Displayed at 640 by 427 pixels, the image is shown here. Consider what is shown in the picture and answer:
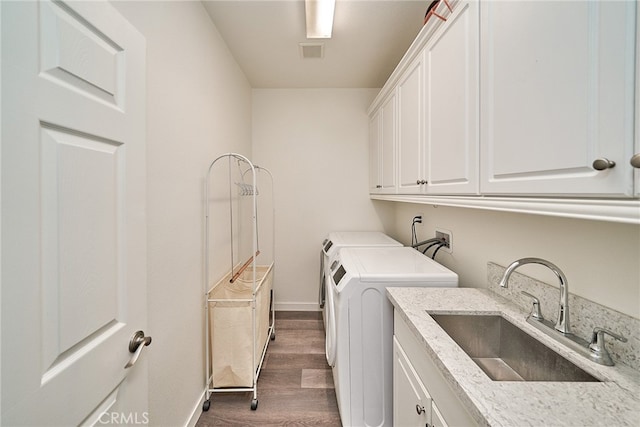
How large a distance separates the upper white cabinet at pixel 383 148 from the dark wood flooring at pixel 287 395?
5.26ft

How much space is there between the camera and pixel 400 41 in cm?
215

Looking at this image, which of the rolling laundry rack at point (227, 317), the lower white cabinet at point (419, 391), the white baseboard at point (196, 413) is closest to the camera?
the lower white cabinet at point (419, 391)

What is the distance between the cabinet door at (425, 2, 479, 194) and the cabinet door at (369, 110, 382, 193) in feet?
3.77

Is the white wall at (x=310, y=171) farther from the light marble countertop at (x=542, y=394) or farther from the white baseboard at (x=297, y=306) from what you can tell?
the light marble countertop at (x=542, y=394)

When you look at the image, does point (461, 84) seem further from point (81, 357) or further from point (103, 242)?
point (81, 357)

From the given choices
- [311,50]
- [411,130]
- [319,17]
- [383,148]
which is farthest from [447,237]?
[311,50]

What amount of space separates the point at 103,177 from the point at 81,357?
1.57 ft

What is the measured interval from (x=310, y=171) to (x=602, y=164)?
272cm

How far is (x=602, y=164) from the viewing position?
1.90ft

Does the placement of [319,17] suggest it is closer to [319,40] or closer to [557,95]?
[319,40]

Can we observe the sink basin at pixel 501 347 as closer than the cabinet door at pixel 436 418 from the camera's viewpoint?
No

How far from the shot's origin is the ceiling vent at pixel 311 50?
220 centimetres

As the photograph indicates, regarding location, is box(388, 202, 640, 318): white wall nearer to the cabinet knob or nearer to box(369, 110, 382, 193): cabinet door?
the cabinet knob

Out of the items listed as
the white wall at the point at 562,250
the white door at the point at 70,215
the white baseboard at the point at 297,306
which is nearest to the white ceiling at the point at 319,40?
the white door at the point at 70,215
